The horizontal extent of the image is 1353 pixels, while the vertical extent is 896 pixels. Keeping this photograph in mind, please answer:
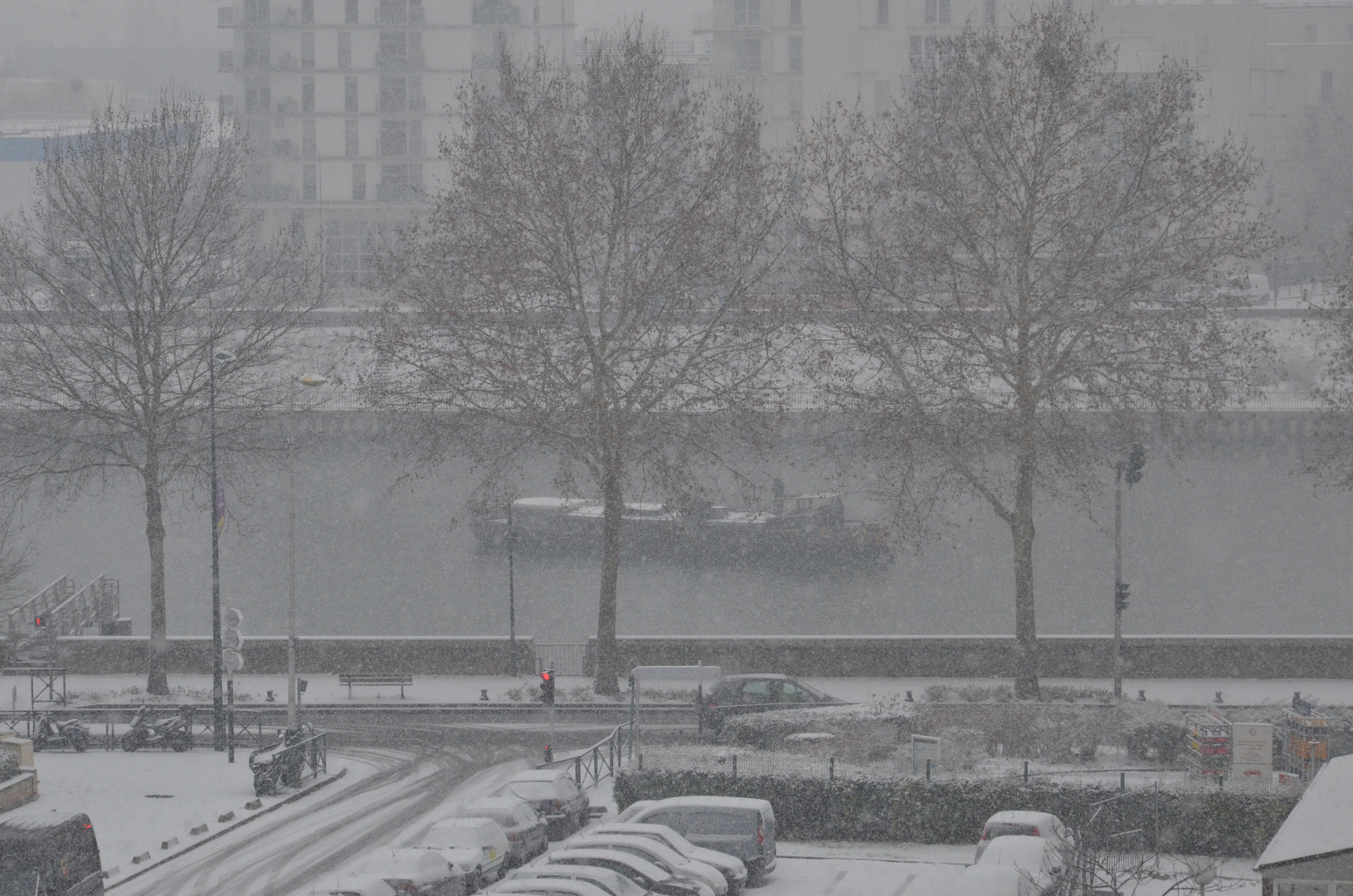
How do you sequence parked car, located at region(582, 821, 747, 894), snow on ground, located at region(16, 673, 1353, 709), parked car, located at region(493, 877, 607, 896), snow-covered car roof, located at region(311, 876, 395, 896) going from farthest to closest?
snow on ground, located at region(16, 673, 1353, 709) < parked car, located at region(582, 821, 747, 894) < snow-covered car roof, located at region(311, 876, 395, 896) < parked car, located at region(493, 877, 607, 896)

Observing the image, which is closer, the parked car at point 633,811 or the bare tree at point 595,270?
the parked car at point 633,811

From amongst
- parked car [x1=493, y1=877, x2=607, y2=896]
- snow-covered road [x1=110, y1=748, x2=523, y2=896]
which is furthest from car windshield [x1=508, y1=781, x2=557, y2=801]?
parked car [x1=493, y1=877, x2=607, y2=896]

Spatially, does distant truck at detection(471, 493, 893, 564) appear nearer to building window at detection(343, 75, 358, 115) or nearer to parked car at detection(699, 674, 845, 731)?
parked car at detection(699, 674, 845, 731)

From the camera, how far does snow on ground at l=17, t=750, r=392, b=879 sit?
66.7 ft

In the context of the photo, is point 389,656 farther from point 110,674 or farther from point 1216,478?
point 1216,478

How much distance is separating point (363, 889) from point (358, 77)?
105 m

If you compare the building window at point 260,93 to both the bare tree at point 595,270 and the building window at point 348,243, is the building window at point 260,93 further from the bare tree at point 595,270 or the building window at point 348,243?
the bare tree at point 595,270

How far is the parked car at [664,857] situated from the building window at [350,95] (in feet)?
339

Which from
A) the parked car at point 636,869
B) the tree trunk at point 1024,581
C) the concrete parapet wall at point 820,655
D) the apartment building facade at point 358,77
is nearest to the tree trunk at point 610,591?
the concrete parapet wall at point 820,655

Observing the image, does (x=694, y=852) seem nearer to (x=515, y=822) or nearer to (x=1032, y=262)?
(x=515, y=822)

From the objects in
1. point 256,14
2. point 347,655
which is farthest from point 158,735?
point 256,14

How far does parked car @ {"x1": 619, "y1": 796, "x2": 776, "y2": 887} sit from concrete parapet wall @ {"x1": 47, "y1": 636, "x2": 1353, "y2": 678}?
12.6m

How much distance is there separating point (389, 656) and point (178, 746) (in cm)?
636

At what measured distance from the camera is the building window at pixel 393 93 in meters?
113
